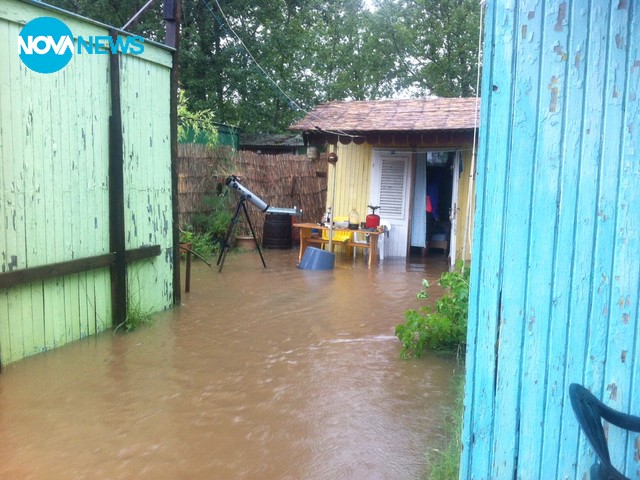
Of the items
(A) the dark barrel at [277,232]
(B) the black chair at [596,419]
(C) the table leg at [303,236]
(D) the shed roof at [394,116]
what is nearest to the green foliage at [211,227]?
(A) the dark barrel at [277,232]

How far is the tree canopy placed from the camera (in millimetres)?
18672

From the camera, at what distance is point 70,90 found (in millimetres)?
4926

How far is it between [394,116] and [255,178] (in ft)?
10.9

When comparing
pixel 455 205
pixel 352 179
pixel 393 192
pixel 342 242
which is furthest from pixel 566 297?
pixel 352 179

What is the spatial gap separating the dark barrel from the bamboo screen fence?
0.49m

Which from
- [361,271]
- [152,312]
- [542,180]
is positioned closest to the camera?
[542,180]

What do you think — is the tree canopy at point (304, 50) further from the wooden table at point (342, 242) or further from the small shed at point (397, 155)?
the wooden table at point (342, 242)

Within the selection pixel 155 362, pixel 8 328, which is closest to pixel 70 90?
pixel 8 328

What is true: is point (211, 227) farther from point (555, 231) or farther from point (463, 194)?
point (555, 231)

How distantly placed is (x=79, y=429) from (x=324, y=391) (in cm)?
165

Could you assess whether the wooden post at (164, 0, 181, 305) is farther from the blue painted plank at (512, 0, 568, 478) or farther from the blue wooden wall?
the blue painted plank at (512, 0, 568, 478)

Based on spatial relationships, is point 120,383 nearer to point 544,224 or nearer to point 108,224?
point 108,224

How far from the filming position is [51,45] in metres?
4.74

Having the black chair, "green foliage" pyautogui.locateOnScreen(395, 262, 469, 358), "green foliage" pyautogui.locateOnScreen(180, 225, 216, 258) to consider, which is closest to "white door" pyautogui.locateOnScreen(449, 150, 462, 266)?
"green foliage" pyautogui.locateOnScreen(180, 225, 216, 258)
